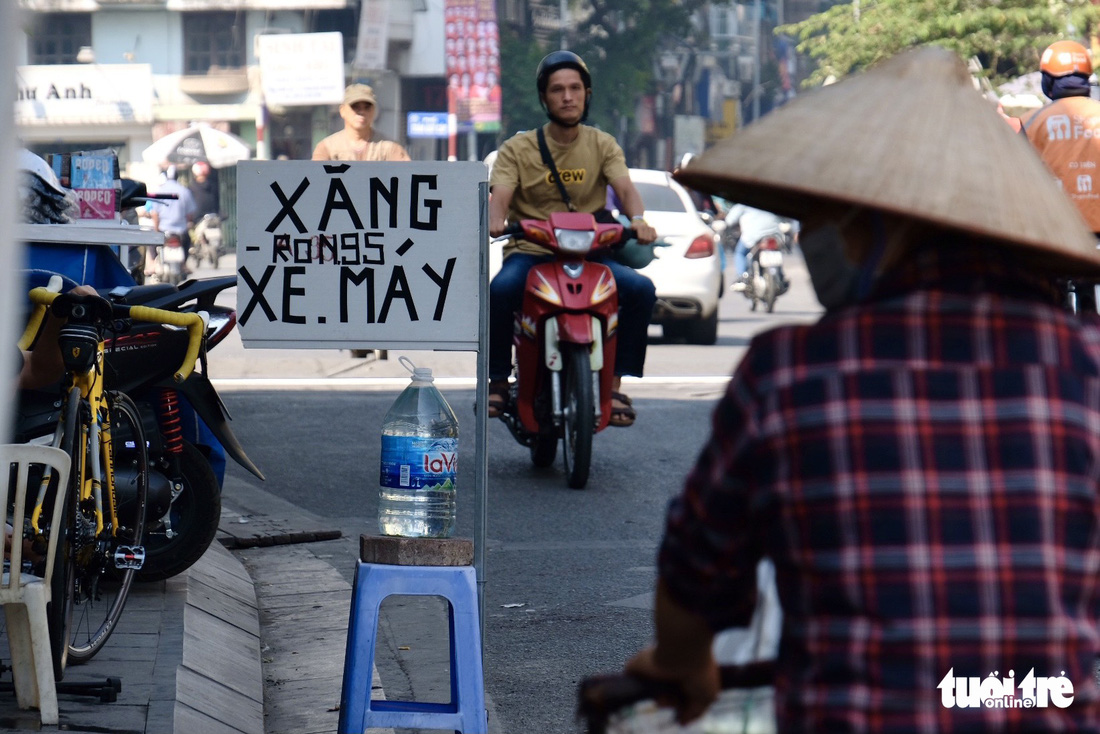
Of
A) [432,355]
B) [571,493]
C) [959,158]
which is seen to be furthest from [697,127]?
[959,158]

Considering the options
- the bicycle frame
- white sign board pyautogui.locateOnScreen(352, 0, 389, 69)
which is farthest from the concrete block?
white sign board pyautogui.locateOnScreen(352, 0, 389, 69)

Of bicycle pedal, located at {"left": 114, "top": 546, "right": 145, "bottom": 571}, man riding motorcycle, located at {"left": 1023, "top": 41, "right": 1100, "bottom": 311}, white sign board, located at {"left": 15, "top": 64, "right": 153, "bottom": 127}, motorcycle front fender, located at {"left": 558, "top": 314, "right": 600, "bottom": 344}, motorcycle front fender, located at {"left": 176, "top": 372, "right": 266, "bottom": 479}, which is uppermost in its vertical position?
man riding motorcycle, located at {"left": 1023, "top": 41, "right": 1100, "bottom": 311}

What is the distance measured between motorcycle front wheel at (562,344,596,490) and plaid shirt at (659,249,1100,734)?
5.77 metres

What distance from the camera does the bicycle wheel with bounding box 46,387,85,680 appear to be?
4.19 metres

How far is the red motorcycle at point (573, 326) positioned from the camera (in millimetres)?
7684

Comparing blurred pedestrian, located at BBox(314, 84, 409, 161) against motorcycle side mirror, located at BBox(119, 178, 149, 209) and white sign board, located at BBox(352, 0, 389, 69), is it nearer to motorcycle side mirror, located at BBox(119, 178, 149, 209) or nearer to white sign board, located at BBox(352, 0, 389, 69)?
motorcycle side mirror, located at BBox(119, 178, 149, 209)

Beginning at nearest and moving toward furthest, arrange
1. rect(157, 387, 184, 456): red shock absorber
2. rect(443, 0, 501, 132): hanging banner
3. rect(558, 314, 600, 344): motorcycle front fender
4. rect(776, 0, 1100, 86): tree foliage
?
rect(157, 387, 184, 456): red shock absorber < rect(558, 314, 600, 344): motorcycle front fender < rect(776, 0, 1100, 86): tree foliage < rect(443, 0, 501, 132): hanging banner

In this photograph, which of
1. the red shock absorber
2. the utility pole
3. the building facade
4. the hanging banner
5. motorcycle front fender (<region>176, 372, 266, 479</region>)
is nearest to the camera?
the red shock absorber

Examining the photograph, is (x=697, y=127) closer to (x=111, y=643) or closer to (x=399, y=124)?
(x=399, y=124)

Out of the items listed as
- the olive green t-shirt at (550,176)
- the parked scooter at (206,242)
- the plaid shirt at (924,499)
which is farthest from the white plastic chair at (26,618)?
the parked scooter at (206,242)

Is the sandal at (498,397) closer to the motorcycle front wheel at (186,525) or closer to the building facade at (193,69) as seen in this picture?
the motorcycle front wheel at (186,525)

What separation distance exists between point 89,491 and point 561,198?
12.7 ft

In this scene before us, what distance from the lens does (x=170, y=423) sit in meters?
5.36

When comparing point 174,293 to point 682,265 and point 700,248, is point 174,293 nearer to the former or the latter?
point 682,265
